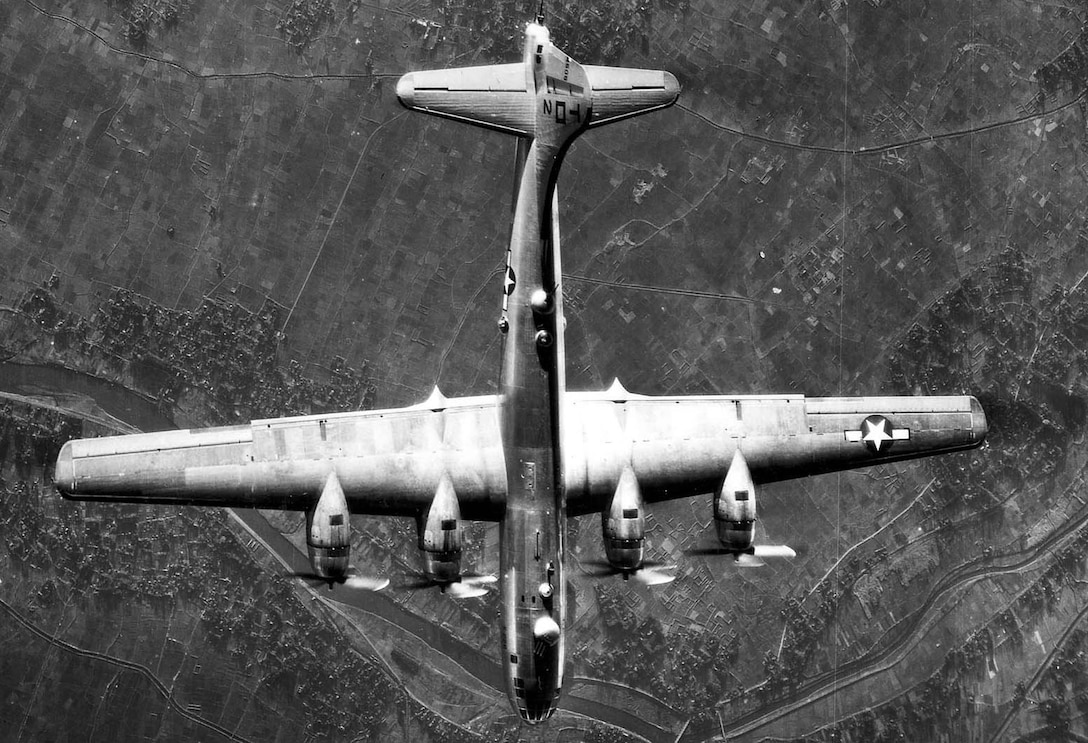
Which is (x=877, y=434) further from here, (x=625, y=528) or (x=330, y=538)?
(x=330, y=538)

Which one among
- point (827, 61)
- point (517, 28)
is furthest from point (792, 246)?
point (517, 28)

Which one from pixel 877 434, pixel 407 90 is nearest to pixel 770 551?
pixel 877 434

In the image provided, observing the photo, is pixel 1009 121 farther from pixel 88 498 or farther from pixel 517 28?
pixel 88 498

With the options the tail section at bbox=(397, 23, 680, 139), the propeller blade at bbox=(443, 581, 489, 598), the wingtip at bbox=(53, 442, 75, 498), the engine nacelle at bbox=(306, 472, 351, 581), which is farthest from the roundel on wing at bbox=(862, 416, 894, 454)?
the wingtip at bbox=(53, 442, 75, 498)

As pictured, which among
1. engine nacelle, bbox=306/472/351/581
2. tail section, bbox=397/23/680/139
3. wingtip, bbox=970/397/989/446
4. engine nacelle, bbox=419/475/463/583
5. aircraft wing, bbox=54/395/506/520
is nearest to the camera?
tail section, bbox=397/23/680/139

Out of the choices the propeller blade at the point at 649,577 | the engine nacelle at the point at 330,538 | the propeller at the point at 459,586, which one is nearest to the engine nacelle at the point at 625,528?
the propeller blade at the point at 649,577

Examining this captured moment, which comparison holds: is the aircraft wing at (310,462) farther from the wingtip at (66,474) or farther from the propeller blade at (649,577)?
the propeller blade at (649,577)

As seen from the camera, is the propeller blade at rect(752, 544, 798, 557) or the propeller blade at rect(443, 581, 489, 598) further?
the propeller blade at rect(752, 544, 798, 557)

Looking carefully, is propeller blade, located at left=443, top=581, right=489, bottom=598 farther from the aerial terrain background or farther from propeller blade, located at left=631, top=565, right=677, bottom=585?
the aerial terrain background

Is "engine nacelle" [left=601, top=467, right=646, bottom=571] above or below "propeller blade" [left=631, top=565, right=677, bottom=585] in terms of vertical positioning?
above
